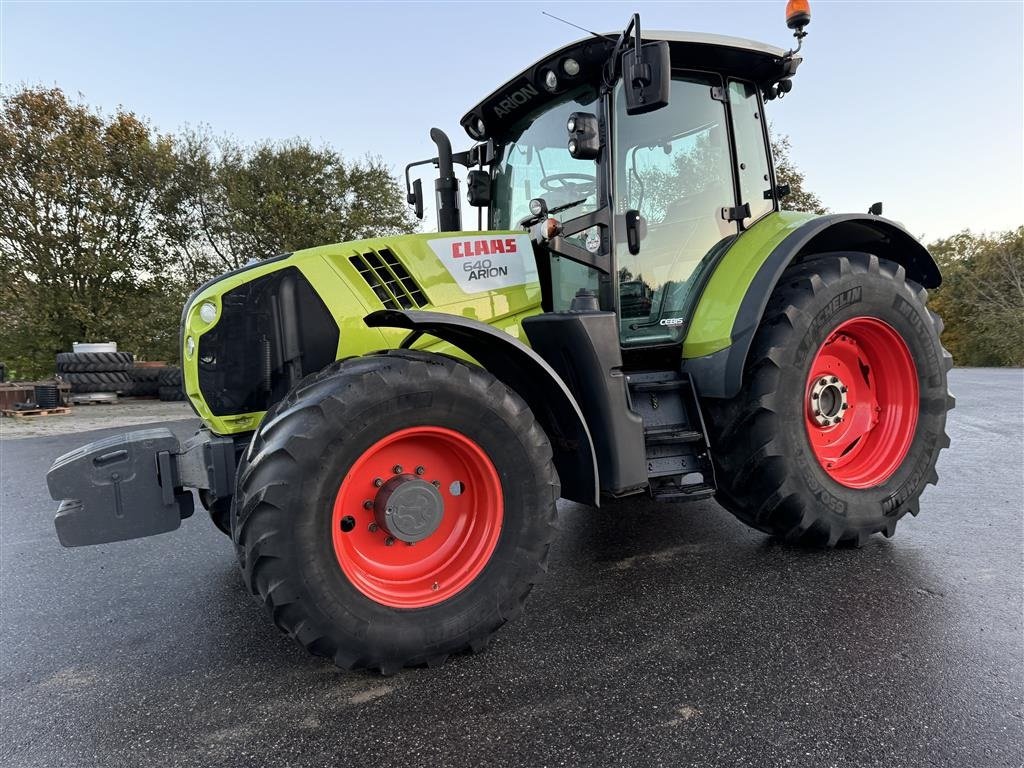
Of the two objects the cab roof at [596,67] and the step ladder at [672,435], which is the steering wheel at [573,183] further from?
the step ladder at [672,435]

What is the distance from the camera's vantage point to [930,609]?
2.49m

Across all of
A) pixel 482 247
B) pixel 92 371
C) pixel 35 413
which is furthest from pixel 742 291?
pixel 92 371

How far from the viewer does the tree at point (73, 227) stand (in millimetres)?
13758

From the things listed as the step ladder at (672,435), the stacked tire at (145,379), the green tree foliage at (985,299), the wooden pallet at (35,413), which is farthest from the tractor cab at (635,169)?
the green tree foliage at (985,299)

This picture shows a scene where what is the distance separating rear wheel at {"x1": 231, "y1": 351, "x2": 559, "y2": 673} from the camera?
191 cm

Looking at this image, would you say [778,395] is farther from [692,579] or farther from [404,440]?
[404,440]

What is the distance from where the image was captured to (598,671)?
2092mm

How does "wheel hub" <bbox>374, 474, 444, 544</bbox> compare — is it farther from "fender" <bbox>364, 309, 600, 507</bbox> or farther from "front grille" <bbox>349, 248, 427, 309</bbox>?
"front grille" <bbox>349, 248, 427, 309</bbox>

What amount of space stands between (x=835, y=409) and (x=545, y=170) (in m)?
2.00

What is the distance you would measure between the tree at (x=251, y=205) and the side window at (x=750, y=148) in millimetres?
13913

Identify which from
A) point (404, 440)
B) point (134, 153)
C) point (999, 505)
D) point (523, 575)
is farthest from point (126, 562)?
point (134, 153)

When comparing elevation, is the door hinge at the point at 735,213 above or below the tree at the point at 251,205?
below

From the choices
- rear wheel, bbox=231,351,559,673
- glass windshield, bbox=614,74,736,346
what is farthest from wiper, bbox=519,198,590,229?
rear wheel, bbox=231,351,559,673

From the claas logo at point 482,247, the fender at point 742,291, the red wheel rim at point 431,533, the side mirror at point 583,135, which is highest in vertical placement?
the side mirror at point 583,135
